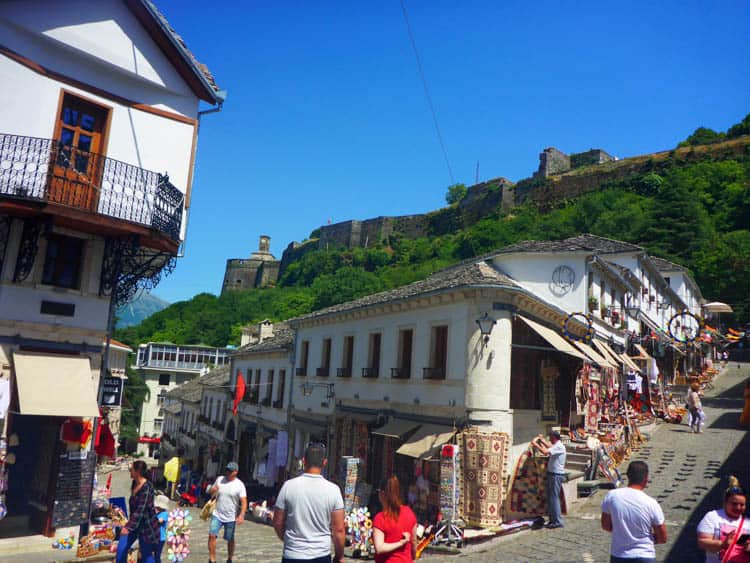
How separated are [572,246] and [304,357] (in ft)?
39.6

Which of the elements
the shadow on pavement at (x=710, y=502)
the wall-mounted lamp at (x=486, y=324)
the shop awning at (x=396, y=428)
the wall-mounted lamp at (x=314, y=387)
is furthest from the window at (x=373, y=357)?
the shadow on pavement at (x=710, y=502)

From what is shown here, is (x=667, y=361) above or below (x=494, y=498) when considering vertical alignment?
above

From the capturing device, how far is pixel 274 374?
27844 mm

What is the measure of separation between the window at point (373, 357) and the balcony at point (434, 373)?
2970 millimetres

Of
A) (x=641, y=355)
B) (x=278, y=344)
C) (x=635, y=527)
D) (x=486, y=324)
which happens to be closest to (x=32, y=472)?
(x=486, y=324)

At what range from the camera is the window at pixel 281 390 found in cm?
2597

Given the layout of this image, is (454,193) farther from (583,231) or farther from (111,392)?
(111,392)

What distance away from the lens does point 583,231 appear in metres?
64.1

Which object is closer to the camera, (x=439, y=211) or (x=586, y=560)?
(x=586, y=560)

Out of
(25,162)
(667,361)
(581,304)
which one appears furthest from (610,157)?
(25,162)

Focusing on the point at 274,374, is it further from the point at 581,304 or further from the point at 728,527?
the point at 728,527

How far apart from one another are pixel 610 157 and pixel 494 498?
88294 mm

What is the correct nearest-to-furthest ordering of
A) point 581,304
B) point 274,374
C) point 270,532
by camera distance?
point 270,532, point 581,304, point 274,374

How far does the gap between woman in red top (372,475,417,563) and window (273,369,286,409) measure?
20.8 metres
